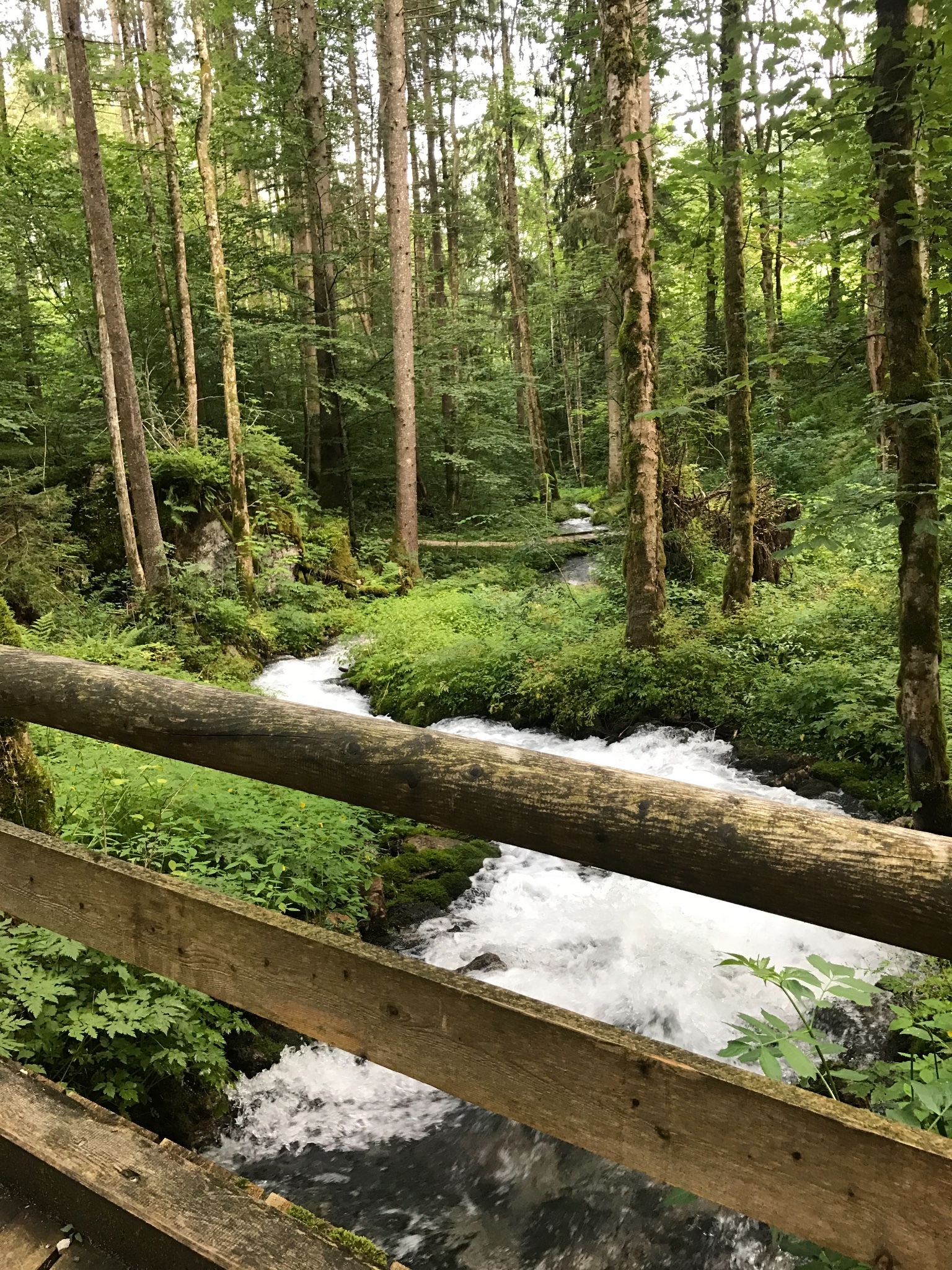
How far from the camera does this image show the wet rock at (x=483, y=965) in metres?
5.80

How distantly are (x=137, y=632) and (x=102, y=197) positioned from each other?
6.96 metres

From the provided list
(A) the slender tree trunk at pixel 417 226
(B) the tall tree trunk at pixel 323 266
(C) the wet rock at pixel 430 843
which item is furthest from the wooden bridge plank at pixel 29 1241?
(A) the slender tree trunk at pixel 417 226

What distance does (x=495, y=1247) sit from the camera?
12.8 feet

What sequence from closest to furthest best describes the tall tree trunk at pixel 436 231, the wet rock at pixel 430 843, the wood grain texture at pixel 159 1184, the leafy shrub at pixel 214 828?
the wood grain texture at pixel 159 1184
the leafy shrub at pixel 214 828
the wet rock at pixel 430 843
the tall tree trunk at pixel 436 231

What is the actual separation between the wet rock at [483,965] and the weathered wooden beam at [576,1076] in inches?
163

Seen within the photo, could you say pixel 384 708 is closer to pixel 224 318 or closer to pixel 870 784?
pixel 870 784

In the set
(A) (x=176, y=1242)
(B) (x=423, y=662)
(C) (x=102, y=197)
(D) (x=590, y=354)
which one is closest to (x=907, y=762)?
(A) (x=176, y=1242)

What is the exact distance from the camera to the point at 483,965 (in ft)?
19.2

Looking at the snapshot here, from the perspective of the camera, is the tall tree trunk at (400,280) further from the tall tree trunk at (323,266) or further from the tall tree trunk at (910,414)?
the tall tree trunk at (910,414)

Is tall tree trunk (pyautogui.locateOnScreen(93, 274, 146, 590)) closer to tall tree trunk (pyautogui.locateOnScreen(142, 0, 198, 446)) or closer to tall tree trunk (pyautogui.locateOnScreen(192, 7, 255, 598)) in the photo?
tall tree trunk (pyautogui.locateOnScreen(192, 7, 255, 598))

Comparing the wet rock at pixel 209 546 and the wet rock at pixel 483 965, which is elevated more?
the wet rock at pixel 209 546

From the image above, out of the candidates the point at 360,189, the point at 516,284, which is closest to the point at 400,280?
the point at 516,284

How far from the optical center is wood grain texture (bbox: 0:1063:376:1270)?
170cm

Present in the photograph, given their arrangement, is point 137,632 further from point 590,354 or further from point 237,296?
point 590,354
